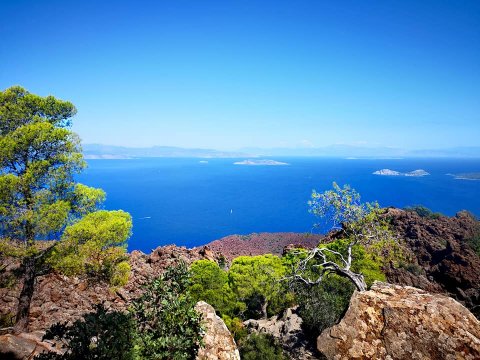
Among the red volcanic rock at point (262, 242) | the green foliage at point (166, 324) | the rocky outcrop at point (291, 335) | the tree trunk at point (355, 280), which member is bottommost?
the red volcanic rock at point (262, 242)

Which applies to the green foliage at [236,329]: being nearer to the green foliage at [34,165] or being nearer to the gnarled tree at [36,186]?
the gnarled tree at [36,186]

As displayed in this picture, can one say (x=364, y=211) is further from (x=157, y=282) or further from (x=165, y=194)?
(x=165, y=194)

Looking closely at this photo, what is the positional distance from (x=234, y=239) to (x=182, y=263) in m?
88.0

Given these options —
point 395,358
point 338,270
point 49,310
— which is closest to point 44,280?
point 49,310

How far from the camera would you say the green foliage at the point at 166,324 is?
329 inches

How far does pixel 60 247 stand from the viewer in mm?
16250

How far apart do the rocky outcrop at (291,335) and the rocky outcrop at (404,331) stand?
12765 mm

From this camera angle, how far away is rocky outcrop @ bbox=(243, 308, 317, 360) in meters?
18.6

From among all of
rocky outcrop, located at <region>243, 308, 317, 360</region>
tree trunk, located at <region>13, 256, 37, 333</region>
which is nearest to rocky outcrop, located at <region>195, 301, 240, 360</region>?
rocky outcrop, located at <region>243, 308, 317, 360</region>

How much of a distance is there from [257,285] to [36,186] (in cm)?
2183

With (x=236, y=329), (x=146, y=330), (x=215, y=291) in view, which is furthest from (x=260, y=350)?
(x=215, y=291)

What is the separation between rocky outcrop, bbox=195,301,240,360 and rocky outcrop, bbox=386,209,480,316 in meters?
10.5

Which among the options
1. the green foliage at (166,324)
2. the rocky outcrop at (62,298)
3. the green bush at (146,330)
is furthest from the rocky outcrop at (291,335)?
the green bush at (146,330)

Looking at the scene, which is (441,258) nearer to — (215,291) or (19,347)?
(215,291)
